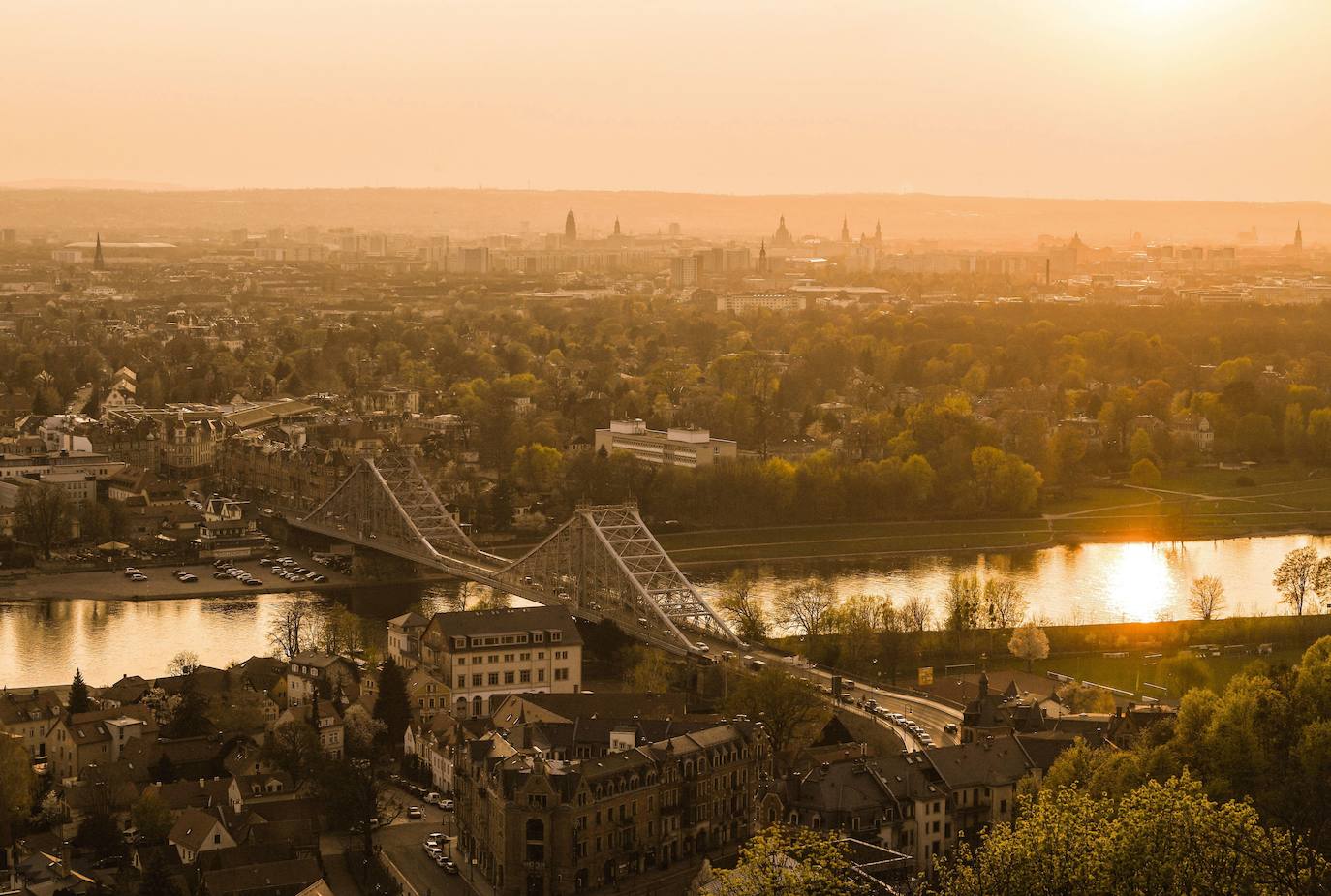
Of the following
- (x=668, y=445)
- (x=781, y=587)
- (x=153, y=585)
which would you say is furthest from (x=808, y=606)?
(x=668, y=445)

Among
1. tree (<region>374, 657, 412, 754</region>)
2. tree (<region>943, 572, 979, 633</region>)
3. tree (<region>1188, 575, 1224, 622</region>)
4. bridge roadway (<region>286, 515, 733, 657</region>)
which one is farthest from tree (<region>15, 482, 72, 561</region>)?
tree (<region>1188, 575, 1224, 622</region>)

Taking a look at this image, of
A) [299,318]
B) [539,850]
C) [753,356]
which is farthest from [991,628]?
[299,318]

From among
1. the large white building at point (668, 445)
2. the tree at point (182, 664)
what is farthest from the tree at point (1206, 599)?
the large white building at point (668, 445)

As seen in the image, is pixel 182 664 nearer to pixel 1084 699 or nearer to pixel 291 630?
pixel 291 630

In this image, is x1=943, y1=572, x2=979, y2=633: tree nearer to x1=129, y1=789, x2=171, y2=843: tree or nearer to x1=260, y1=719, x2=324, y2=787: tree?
x1=260, y1=719, x2=324, y2=787: tree

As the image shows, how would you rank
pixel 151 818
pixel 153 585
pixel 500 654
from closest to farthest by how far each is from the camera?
pixel 151 818 → pixel 500 654 → pixel 153 585

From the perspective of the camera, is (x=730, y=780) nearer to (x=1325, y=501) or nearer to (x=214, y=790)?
(x=214, y=790)
